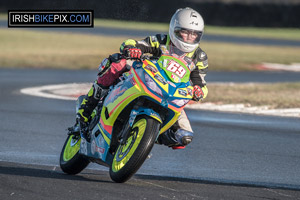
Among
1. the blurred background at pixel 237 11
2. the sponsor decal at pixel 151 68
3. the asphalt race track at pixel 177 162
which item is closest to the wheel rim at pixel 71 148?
the asphalt race track at pixel 177 162

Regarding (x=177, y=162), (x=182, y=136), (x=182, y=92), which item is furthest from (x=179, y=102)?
(x=177, y=162)

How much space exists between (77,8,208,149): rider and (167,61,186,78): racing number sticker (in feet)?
1.06

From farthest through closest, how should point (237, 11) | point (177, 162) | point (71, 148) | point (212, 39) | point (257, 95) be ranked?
point (237, 11) → point (212, 39) → point (257, 95) → point (177, 162) → point (71, 148)

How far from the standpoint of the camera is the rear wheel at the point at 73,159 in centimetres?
696

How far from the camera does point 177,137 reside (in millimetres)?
6473

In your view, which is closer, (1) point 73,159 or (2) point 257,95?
(1) point 73,159

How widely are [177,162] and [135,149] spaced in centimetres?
210

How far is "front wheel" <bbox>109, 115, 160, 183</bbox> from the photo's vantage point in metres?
5.91

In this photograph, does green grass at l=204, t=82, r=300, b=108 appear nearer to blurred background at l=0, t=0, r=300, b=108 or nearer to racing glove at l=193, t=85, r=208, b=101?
blurred background at l=0, t=0, r=300, b=108

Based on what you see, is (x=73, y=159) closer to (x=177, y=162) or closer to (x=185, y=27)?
(x=177, y=162)

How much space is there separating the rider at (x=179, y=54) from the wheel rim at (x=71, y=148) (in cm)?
62

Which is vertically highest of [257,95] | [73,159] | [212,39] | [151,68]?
[151,68]

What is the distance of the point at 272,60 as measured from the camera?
31.0 m

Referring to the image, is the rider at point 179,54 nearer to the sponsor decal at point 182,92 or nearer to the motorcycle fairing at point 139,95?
the motorcycle fairing at point 139,95
